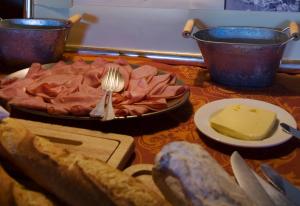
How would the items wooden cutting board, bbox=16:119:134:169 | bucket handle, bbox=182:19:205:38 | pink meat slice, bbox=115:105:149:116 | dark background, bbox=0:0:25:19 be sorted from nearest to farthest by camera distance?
wooden cutting board, bbox=16:119:134:169
pink meat slice, bbox=115:105:149:116
bucket handle, bbox=182:19:205:38
dark background, bbox=0:0:25:19

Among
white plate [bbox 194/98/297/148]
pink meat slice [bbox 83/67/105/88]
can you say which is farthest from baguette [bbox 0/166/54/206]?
pink meat slice [bbox 83/67/105/88]

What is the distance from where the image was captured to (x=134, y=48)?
1214 millimetres

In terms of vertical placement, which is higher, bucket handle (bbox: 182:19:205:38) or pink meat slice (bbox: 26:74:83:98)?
bucket handle (bbox: 182:19:205:38)

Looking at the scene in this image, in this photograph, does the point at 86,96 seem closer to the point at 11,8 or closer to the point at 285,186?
the point at 285,186

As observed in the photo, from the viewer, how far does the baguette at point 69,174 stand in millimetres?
338

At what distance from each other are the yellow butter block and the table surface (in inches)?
1.0

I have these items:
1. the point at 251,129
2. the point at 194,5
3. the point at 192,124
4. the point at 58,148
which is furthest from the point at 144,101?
the point at 194,5

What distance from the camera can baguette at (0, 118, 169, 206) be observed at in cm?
34

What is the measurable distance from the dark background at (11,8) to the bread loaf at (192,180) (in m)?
1.03

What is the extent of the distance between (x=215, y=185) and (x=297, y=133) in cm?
32

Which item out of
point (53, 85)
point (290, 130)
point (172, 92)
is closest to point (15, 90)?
point (53, 85)

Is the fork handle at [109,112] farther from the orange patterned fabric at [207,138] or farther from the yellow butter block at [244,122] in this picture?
the yellow butter block at [244,122]

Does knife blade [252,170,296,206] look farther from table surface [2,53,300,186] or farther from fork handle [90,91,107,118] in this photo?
fork handle [90,91,107,118]

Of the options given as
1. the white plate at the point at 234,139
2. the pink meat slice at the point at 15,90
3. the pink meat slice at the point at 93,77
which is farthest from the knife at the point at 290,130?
the pink meat slice at the point at 15,90
